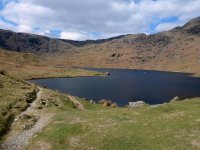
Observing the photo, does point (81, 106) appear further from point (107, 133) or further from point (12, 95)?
point (107, 133)

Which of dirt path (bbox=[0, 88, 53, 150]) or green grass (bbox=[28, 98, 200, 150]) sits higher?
green grass (bbox=[28, 98, 200, 150])

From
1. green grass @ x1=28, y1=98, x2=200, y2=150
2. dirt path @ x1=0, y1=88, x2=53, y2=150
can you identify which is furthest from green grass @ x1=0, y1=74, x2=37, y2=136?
green grass @ x1=28, y1=98, x2=200, y2=150

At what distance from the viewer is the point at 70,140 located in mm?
39719

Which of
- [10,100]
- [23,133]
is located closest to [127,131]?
[23,133]

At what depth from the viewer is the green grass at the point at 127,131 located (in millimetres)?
36656

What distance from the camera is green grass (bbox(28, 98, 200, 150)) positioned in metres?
36.7

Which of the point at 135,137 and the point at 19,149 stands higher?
the point at 135,137

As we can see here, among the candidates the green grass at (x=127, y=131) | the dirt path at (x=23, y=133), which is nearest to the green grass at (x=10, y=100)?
the dirt path at (x=23, y=133)

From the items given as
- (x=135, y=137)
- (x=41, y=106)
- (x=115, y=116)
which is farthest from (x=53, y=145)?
(x=41, y=106)

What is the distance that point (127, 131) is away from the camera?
135 feet

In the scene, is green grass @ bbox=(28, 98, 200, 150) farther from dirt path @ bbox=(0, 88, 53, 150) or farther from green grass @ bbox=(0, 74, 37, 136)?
green grass @ bbox=(0, 74, 37, 136)

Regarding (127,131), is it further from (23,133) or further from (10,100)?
(10,100)

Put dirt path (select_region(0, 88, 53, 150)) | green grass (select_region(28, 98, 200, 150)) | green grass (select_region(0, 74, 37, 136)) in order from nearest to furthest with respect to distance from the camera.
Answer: green grass (select_region(28, 98, 200, 150)) → dirt path (select_region(0, 88, 53, 150)) → green grass (select_region(0, 74, 37, 136))

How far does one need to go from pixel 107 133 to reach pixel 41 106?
83.6 feet
